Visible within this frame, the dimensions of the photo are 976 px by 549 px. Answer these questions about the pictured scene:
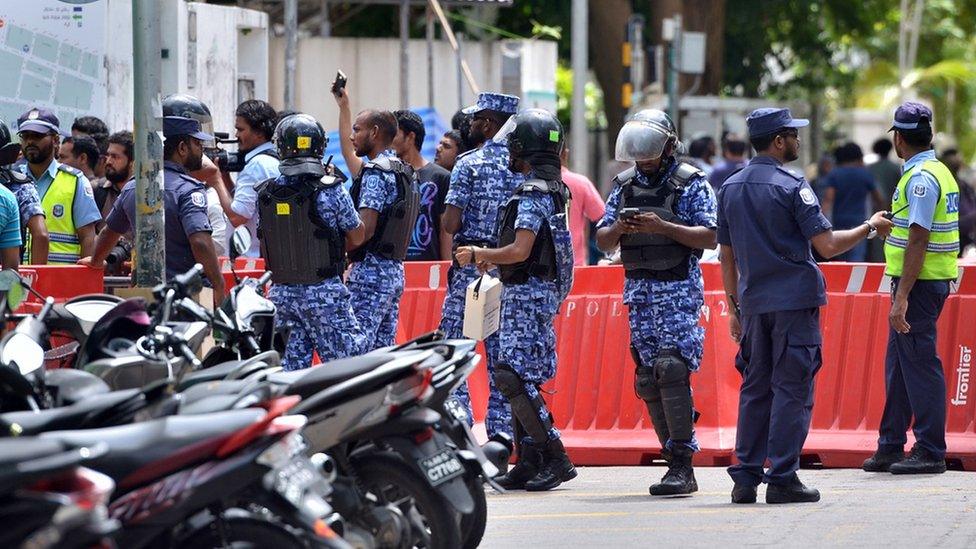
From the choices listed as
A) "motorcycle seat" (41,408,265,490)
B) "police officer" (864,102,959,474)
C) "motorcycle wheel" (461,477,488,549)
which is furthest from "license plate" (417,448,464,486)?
"police officer" (864,102,959,474)

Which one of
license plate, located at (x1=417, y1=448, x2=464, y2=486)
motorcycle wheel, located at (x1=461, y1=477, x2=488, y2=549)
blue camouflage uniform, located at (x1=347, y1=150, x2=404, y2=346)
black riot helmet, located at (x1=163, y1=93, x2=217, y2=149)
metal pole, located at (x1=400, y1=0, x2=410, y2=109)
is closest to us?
license plate, located at (x1=417, y1=448, x2=464, y2=486)

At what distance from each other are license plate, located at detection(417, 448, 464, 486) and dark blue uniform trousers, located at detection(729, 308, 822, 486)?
8.57 feet

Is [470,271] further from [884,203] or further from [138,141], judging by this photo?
[884,203]

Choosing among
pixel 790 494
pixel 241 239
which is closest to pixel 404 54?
pixel 790 494

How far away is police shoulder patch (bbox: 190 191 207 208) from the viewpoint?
29.3 ft

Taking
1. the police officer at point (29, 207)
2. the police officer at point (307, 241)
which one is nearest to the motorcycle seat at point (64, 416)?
the police officer at point (307, 241)

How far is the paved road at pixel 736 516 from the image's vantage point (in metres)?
7.78

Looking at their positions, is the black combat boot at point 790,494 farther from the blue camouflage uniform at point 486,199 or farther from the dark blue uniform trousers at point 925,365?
the blue camouflage uniform at point 486,199

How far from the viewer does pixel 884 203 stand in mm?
19344

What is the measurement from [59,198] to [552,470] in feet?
11.4

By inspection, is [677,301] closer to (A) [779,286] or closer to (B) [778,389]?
(A) [779,286]

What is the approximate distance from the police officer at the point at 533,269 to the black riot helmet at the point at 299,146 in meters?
0.84

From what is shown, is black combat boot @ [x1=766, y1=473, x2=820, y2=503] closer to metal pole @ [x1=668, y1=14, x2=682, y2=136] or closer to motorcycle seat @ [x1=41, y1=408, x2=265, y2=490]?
motorcycle seat @ [x1=41, y1=408, x2=265, y2=490]

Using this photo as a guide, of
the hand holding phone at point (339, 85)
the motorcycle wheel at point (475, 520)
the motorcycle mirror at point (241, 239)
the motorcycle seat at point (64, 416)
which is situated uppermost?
the hand holding phone at point (339, 85)
